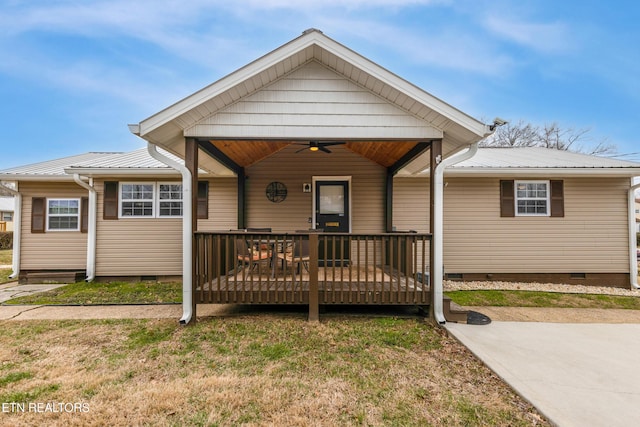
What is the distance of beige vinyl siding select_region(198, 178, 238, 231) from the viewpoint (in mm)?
6820

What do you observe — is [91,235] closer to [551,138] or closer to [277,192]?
[277,192]

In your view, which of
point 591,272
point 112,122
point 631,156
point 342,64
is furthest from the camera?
point 112,122

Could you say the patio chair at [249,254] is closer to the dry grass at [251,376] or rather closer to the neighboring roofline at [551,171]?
the dry grass at [251,376]

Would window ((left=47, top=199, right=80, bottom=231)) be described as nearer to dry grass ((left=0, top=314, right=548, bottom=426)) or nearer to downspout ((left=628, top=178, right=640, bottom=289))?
dry grass ((left=0, top=314, right=548, bottom=426))

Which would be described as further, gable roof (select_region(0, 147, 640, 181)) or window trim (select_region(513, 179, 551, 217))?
window trim (select_region(513, 179, 551, 217))

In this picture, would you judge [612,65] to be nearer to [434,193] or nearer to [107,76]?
[434,193]

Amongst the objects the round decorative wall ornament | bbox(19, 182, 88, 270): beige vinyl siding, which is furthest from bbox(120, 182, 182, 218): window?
the round decorative wall ornament

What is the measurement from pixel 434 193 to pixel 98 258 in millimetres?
7508

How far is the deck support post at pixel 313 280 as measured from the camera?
13.2 ft

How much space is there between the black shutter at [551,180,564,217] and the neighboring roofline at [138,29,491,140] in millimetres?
4428

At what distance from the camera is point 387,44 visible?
1767 cm

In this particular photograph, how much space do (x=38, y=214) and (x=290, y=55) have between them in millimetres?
7369

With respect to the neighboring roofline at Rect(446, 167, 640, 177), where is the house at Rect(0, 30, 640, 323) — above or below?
below

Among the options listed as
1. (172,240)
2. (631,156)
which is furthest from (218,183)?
(631,156)
